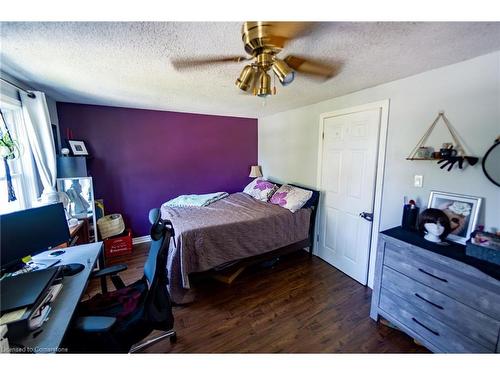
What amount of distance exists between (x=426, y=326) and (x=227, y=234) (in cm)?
175

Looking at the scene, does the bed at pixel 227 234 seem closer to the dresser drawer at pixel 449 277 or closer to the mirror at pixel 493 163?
the dresser drawer at pixel 449 277

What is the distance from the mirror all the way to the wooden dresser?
52cm

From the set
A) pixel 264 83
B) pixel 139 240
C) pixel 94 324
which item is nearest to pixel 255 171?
pixel 139 240

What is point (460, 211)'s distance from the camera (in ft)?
4.91

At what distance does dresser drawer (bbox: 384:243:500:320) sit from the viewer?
1.12m

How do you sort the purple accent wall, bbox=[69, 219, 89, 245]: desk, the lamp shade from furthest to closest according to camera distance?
the lamp shade, the purple accent wall, bbox=[69, 219, 89, 245]: desk

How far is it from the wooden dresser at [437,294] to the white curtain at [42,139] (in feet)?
11.1

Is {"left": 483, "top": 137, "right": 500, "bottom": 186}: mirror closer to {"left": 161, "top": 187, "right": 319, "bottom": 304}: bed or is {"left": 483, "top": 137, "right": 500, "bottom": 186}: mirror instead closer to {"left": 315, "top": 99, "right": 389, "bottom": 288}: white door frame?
{"left": 315, "top": 99, "right": 389, "bottom": 288}: white door frame

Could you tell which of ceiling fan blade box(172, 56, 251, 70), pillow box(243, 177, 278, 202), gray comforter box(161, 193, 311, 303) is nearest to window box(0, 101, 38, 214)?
gray comforter box(161, 193, 311, 303)

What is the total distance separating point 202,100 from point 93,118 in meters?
1.71

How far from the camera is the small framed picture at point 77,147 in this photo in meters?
2.69

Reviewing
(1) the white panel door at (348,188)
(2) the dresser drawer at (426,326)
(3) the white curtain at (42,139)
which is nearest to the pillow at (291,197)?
(1) the white panel door at (348,188)
